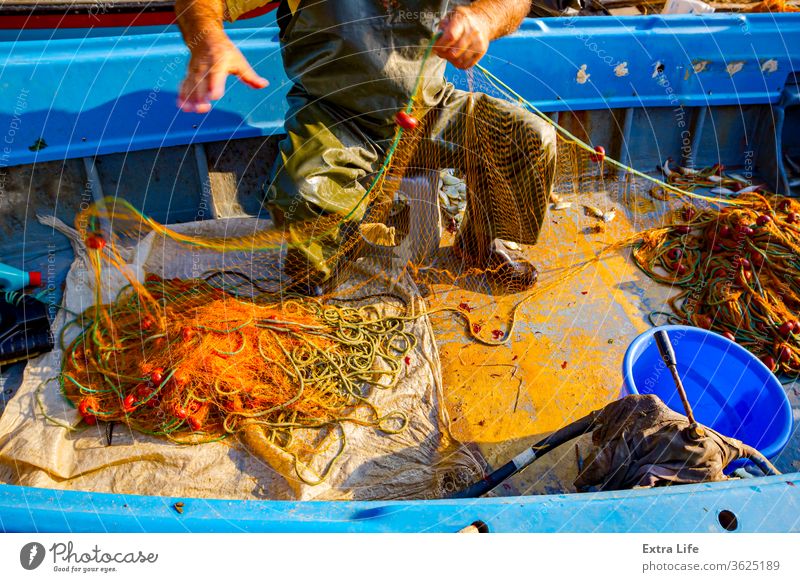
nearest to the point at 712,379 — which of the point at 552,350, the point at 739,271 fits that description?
the point at 552,350

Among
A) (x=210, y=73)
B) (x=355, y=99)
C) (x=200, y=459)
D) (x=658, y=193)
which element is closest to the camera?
(x=210, y=73)

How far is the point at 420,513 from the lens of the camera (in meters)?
2.14

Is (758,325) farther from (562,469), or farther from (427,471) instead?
(427,471)

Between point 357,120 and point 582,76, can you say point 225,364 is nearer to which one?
point 357,120

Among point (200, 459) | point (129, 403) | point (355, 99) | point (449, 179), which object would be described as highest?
point (355, 99)

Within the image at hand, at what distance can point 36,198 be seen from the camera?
152 inches

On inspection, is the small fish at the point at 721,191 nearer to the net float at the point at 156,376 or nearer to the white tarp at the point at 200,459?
the white tarp at the point at 200,459

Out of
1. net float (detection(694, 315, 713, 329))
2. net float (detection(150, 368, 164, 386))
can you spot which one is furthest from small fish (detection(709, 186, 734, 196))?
net float (detection(150, 368, 164, 386))

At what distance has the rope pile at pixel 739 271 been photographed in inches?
143

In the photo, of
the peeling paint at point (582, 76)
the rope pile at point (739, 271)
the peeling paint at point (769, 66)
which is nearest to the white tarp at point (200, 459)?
the rope pile at point (739, 271)

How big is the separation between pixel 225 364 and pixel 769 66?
4.14 m

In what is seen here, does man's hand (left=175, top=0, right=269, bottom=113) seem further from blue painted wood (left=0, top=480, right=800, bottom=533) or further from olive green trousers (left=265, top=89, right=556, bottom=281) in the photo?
blue painted wood (left=0, top=480, right=800, bottom=533)
